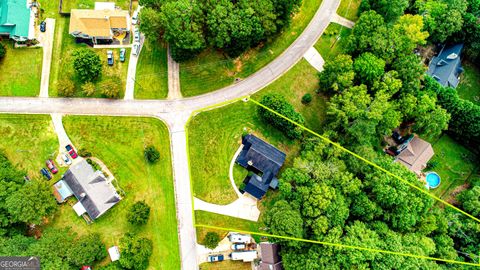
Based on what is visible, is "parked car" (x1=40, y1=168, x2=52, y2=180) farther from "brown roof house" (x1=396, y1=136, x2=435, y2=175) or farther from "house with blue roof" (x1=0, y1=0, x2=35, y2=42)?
"brown roof house" (x1=396, y1=136, x2=435, y2=175)

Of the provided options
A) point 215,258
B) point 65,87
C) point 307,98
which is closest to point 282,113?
point 307,98

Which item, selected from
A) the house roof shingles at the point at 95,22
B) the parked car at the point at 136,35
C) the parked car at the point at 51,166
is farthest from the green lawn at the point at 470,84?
the parked car at the point at 51,166

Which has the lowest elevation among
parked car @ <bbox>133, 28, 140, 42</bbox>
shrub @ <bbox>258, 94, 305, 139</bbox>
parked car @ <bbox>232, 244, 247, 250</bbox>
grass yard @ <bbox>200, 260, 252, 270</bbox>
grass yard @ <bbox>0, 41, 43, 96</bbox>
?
grass yard @ <bbox>200, 260, 252, 270</bbox>

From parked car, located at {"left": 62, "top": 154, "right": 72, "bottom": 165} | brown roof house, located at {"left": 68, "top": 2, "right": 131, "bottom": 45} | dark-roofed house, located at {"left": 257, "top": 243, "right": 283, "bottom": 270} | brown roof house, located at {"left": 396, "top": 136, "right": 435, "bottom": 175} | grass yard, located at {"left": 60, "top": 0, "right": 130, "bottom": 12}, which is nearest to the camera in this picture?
dark-roofed house, located at {"left": 257, "top": 243, "right": 283, "bottom": 270}

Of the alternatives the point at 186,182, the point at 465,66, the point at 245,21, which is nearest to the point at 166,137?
the point at 186,182

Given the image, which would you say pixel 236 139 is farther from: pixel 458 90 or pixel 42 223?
pixel 458 90

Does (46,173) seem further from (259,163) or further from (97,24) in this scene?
(259,163)

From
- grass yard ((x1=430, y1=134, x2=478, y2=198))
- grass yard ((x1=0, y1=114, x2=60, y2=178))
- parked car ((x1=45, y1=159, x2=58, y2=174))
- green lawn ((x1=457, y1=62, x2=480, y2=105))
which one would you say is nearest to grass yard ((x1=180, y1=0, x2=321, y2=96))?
grass yard ((x1=0, y1=114, x2=60, y2=178))
